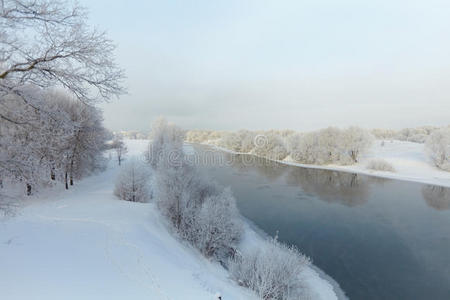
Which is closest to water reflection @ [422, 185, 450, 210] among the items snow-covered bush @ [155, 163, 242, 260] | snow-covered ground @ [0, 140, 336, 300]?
snow-covered ground @ [0, 140, 336, 300]

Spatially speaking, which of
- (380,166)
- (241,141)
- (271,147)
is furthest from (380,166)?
(241,141)

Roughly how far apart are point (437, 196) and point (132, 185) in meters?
30.3

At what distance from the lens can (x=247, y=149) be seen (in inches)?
2452

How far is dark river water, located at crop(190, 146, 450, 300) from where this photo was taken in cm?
857

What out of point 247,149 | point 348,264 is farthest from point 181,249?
point 247,149

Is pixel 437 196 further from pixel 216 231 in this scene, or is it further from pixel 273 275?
pixel 216 231

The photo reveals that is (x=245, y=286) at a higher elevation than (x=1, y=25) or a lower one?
lower

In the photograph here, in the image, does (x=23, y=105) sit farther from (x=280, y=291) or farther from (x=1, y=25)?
(x=280, y=291)

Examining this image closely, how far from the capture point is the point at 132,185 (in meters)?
14.1

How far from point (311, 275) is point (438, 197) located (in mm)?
22441

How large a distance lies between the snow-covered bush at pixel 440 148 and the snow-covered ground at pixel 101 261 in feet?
129

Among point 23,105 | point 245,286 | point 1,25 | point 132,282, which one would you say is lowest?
point 245,286

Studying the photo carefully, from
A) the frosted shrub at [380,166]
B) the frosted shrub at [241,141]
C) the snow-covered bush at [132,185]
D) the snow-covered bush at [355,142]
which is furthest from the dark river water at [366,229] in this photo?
the frosted shrub at [241,141]

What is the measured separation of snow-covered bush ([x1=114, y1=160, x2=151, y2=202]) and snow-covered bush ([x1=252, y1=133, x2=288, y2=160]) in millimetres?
38739
